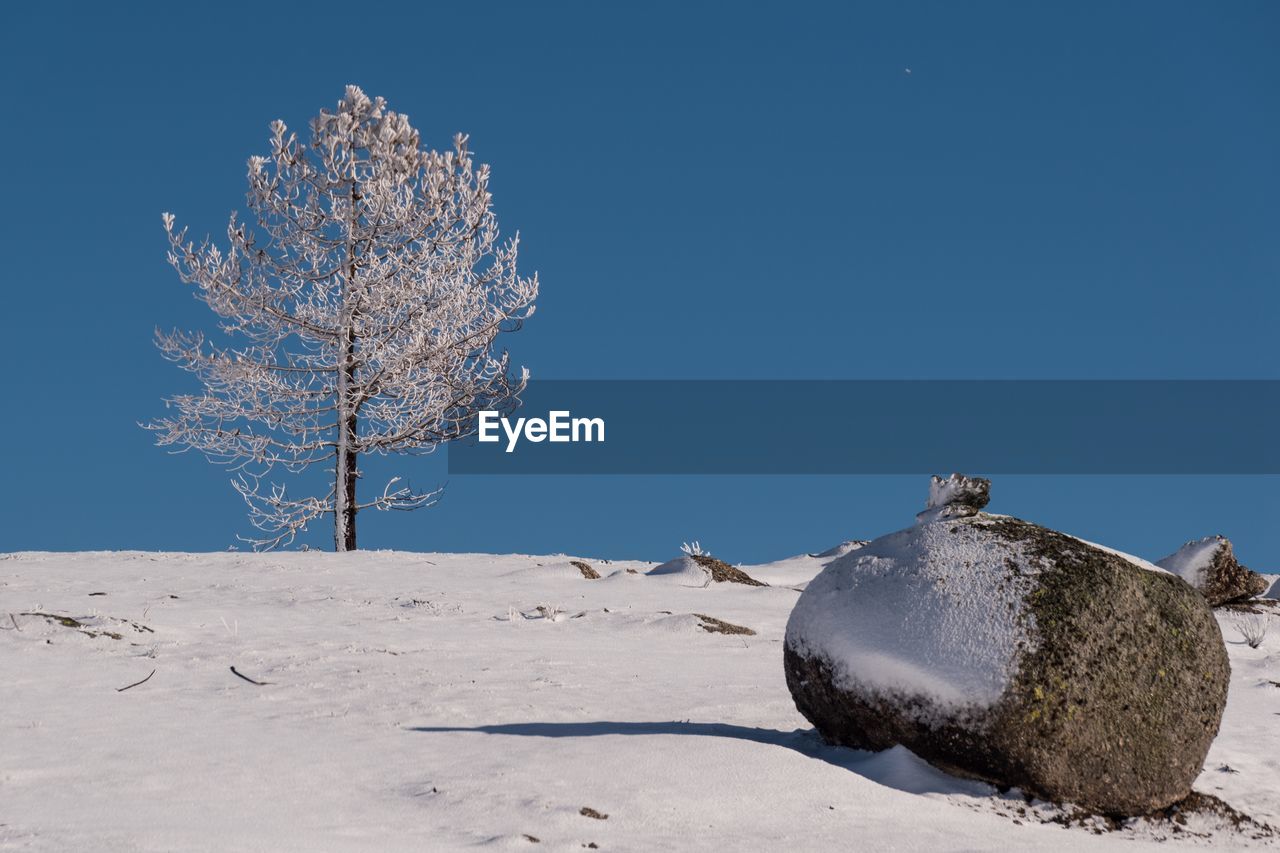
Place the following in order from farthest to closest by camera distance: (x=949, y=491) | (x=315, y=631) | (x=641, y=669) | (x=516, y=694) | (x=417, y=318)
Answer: (x=417, y=318), (x=315, y=631), (x=641, y=669), (x=516, y=694), (x=949, y=491)

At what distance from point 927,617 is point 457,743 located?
256 centimetres

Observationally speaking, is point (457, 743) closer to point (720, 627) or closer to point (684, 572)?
point (720, 627)

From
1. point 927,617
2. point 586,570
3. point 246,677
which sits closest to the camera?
point 927,617

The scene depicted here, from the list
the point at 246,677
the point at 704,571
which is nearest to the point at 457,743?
the point at 246,677

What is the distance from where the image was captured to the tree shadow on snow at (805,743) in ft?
19.8

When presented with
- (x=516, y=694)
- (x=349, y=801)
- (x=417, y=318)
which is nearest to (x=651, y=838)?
(x=349, y=801)

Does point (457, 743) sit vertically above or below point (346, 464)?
below

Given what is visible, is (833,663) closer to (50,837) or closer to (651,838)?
(651,838)

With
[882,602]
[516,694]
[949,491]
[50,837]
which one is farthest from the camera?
[516,694]

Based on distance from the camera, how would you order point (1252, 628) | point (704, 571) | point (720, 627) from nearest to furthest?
point (720, 627), point (1252, 628), point (704, 571)

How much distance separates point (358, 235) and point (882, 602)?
58.9 ft

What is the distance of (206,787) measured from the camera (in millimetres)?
5688

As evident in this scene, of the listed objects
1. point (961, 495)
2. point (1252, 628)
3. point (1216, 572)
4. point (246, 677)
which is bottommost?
point (1252, 628)

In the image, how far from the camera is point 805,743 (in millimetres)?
6711
